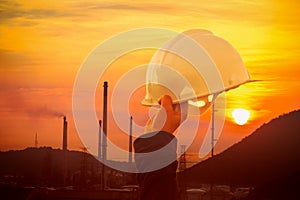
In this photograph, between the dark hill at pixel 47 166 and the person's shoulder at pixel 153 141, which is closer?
the person's shoulder at pixel 153 141

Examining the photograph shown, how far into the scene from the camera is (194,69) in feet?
9.56

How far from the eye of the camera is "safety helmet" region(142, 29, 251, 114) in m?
2.80

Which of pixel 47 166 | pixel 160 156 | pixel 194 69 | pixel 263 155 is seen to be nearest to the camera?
pixel 160 156

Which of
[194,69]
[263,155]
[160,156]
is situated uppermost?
[263,155]

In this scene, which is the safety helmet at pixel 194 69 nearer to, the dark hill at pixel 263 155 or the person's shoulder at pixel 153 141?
the person's shoulder at pixel 153 141

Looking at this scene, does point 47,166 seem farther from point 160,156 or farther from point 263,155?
point 160,156

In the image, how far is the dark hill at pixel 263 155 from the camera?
56.4ft

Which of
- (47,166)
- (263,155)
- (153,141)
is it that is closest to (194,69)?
(153,141)

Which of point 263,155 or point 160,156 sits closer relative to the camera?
point 160,156

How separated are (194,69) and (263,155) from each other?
19439 millimetres

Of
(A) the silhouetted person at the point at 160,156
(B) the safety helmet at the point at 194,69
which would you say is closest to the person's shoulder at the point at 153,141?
(A) the silhouetted person at the point at 160,156

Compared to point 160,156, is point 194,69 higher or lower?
higher

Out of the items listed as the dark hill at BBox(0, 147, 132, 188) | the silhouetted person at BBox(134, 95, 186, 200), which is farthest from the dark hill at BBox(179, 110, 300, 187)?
the dark hill at BBox(0, 147, 132, 188)

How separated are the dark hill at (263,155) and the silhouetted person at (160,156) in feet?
34.6
